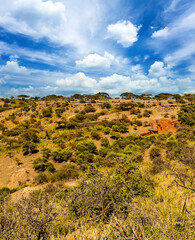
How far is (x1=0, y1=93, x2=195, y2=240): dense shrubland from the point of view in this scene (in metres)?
2.54

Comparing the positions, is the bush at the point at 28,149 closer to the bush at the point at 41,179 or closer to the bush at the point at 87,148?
the bush at the point at 87,148

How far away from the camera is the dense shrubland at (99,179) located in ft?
8.32

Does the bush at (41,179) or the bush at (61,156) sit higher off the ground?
the bush at (41,179)

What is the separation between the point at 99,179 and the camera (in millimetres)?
4715

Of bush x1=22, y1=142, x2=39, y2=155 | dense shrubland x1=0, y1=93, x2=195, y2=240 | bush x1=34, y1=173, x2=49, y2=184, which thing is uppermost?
dense shrubland x1=0, y1=93, x2=195, y2=240

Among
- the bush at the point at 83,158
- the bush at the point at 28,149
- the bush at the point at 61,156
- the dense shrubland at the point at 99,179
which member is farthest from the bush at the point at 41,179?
the bush at the point at 28,149

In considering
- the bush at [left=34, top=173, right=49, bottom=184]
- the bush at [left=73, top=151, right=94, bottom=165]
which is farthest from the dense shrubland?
the bush at [left=73, top=151, right=94, bottom=165]

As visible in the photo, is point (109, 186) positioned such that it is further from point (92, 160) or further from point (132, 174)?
point (92, 160)

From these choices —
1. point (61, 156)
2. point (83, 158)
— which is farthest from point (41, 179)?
point (83, 158)

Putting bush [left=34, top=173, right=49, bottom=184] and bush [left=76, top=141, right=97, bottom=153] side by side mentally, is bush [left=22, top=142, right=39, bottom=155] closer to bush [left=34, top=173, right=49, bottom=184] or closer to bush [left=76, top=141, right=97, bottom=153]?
bush [left=76, top=141, right=97, bottom=153]

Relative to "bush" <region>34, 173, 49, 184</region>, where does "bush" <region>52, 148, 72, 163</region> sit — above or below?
below

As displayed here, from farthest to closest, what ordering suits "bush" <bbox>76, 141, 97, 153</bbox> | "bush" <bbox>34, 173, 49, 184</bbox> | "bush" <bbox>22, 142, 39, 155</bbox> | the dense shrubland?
"bush" <bbox>22, 142, 39, 155</bbox>, "bush" <bbox>76, 141, 97, 153</bbox>, "bush" <bbox>34, 173, 49, 184</bbox>, the dense shrubland

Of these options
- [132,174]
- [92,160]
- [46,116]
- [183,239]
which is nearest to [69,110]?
[46,116]

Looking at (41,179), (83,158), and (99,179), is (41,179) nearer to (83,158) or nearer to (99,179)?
(83,158)
